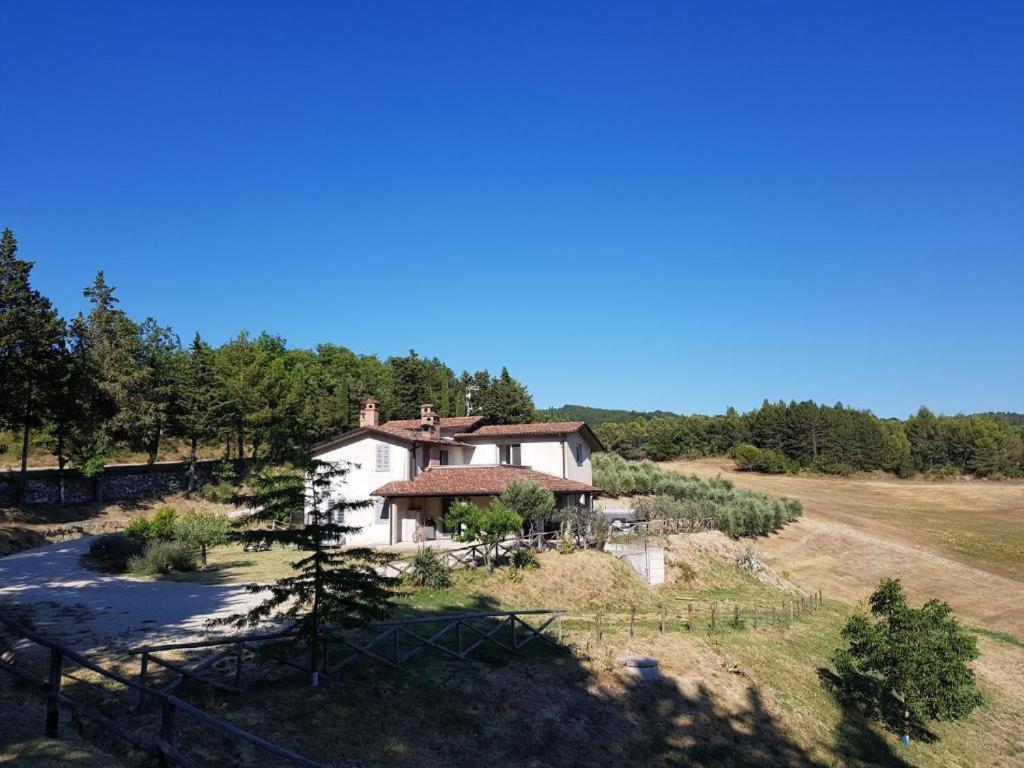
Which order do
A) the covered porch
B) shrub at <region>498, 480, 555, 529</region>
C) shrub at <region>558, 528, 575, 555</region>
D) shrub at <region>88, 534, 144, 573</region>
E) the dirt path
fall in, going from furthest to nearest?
the dirt path, the covered porch, shrub at <region>498, 480, 555, 529</region>, shrub at <region>558, 528, 575, 555</region>, shrub at <region>88, 534, 144, 573</region>

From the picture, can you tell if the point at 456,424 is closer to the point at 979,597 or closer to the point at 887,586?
the point at 887,586

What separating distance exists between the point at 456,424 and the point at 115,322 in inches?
1118

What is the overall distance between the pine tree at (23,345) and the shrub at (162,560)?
15.7 metres

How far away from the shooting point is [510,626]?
2130 cm

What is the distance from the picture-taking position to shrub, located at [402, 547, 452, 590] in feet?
86.3

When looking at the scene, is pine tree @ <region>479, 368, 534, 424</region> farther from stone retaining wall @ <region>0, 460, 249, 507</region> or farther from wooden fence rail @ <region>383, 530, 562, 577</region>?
wooden fence rail @ <region>383, 530, 562, 577</region>

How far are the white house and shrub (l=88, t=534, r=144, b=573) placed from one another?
8955 mm

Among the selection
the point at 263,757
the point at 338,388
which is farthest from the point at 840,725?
the point at 338,388

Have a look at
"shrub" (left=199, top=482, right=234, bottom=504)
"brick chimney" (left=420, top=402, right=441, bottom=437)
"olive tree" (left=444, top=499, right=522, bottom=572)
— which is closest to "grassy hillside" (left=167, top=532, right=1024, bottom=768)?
"olive tree" (left=444, top=499, right=522, bottom=572)

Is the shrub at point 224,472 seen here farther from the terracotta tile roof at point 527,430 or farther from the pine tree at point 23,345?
the terracotta tile roof at point 527,430

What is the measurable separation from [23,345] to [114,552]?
16.3 meters

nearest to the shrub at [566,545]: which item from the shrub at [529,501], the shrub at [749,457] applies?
the shrub at [529,501]

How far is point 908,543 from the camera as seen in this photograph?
55.8 meters

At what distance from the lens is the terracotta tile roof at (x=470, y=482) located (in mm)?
36250
